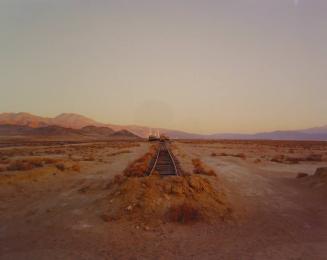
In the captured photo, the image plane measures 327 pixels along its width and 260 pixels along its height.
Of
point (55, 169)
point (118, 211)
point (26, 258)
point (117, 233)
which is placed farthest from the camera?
point (55, 169)

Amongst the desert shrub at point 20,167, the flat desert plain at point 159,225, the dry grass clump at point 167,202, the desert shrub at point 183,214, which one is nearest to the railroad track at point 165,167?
the flat desert plain at point 159,225

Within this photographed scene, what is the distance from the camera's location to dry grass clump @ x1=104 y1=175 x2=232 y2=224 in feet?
29.8

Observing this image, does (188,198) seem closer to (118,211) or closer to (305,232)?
(118,211)

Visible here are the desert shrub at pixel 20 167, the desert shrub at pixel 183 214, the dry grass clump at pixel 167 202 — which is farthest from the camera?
the desert shrub at pixel 20 167

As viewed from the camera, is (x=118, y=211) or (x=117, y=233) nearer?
(x=117, y=233)

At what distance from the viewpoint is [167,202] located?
10133mm

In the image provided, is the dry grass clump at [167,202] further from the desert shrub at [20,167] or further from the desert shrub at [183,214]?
the desert shrub at [20,167]

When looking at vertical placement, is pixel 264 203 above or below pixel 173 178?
below

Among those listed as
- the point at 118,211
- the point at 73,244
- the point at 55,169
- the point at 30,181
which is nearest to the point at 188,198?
the point at 118,211

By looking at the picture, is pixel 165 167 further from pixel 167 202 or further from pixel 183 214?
pixel 183 214

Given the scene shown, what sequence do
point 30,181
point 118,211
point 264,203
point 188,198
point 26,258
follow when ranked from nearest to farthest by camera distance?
1. point 26,258
2. point 118,211
3. point 188,198
4. point 264,203
5. point 30,181

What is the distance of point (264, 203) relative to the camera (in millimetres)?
11500

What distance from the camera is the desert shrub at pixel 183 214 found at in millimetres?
8922

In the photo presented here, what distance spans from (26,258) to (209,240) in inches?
177
